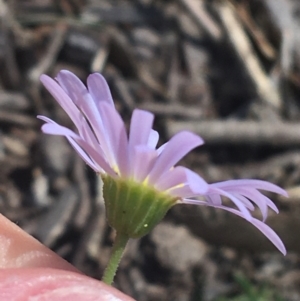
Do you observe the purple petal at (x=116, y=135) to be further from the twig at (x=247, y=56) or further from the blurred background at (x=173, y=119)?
the twig at (x=247, y=56)

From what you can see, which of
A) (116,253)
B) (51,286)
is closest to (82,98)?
(116,253)

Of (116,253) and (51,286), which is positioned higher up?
(116,253)

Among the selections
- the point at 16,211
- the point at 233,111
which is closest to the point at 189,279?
the point at 16,211

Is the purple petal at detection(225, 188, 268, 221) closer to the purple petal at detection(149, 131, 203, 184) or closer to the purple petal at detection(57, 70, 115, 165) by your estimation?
the purple petal at detection(149, 131, 203, 184)

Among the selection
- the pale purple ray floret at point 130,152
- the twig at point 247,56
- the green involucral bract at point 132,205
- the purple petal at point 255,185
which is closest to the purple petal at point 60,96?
the pale purple ray floret at point 130,152

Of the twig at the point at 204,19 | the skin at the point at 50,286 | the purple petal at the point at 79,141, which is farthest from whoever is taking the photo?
the twig at the point at 204,19

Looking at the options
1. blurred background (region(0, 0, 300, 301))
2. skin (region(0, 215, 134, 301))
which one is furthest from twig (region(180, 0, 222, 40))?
skin (region(0, 215, 134, 301))

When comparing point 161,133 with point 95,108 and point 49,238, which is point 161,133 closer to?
point 49,238

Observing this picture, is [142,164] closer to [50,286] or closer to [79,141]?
[79,141]
